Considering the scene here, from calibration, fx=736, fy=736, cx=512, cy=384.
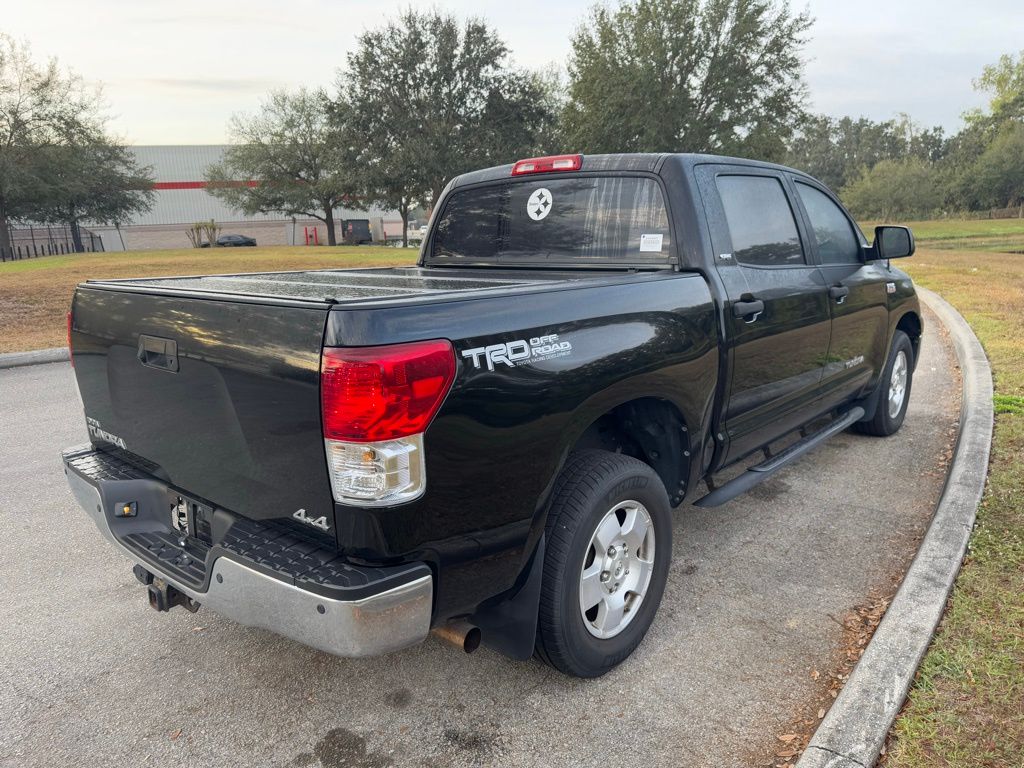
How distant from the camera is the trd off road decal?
221 centimetres

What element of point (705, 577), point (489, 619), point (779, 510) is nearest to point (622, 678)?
point (489, 619)

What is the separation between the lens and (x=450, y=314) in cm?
218

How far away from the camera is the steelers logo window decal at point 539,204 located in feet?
12.5

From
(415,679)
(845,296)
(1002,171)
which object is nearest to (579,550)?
(415,679)

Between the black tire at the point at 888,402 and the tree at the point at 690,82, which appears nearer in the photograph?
the black tire at the point at 888,402

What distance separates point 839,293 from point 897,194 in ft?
229

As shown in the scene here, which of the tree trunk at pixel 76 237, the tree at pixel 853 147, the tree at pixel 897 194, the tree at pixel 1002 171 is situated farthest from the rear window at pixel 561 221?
the tree at pixel 853 147

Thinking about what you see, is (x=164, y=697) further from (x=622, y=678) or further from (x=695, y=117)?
(x=695, y=117)

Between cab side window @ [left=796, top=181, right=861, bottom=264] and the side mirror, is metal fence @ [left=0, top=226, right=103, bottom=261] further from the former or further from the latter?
the side mirror

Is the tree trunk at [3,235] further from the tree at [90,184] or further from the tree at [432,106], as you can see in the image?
the tree at [432,106]

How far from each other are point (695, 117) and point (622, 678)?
35.8 m

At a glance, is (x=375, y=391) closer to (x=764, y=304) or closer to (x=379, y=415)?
(x=379, y=415)

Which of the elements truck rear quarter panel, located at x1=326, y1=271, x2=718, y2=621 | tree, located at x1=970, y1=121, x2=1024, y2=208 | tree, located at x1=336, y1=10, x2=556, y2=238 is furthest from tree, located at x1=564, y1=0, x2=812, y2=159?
tree, located at x1=970, y1=121, x2=1024, y2=208

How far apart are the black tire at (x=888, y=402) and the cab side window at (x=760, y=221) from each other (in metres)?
1.79
